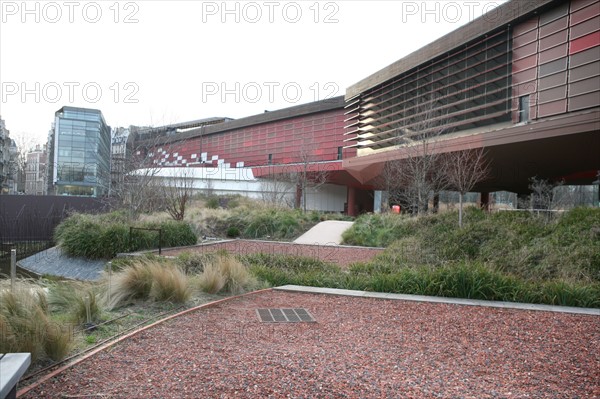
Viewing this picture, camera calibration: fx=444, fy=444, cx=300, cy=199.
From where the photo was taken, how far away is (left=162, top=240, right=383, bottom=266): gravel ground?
45.7 feet

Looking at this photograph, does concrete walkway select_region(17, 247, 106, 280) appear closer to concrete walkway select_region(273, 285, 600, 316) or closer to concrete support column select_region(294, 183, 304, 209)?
concrete walkway select_region(273, 285, 600, 316)

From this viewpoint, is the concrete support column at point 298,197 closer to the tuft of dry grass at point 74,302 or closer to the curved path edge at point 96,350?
the curved path edge at point 96,350

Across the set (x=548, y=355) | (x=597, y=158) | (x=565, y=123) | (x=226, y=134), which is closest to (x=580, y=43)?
(x=565, y=123)

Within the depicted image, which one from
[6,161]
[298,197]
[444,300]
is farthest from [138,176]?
[6,161]

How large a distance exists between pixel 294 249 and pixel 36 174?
302 ft

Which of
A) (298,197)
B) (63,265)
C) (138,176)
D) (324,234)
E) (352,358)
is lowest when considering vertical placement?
(63,265)

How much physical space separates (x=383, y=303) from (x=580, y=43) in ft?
49.5

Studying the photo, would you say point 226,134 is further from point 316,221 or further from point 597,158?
point 597,158

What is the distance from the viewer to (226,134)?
183 feet

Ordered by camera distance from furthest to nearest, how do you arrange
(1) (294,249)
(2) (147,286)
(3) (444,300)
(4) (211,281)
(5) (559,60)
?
(5) (559,60)
(1) (294,249)
(4) (211,281)
(3) (444,300)
(2) (147,286)

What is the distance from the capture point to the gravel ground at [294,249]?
45.7 ft

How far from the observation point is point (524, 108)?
62.9 ft

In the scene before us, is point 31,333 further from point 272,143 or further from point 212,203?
point 272,143

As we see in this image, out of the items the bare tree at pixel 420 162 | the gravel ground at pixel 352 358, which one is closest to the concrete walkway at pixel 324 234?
the bare tree at pixel 420 162
